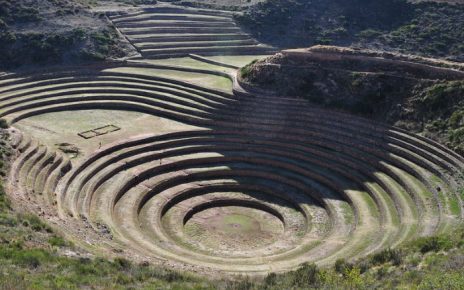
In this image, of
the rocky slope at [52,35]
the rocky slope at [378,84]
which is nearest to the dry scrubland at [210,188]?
the rocky slope at [378,84]

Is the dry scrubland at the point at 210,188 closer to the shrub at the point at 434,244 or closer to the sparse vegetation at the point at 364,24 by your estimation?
the shrub at the point at 434,244

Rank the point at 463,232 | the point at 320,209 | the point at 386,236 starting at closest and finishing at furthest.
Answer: the point at 463,232, the point at 386,236, the point at 320,209

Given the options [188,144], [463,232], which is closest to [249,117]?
[188,144]

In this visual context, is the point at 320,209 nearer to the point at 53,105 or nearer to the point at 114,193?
the point at 114,193

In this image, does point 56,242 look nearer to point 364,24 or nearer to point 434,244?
point 434,244

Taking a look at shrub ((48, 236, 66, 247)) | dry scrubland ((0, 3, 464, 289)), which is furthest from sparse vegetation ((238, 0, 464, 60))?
shrub ((48, 236, 66, 247))

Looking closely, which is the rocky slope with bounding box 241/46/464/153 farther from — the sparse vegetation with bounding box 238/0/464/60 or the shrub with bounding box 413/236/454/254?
the shrub with bounding box 413/236/454/254

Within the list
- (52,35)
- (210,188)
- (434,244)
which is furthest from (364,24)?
(434,244)

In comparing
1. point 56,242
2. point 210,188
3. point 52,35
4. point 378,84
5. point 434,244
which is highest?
point 52,35

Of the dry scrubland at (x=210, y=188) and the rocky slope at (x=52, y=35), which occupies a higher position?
A: the rocky slope at (x=52, y=35)
